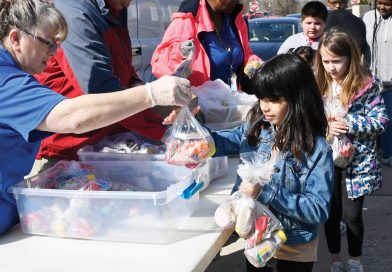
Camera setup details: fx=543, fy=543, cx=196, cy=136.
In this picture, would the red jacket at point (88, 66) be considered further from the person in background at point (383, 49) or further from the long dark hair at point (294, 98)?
the person in background at point (383, 49)

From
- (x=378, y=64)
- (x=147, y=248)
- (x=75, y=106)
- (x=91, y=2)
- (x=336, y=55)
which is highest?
(x=91, y=2)

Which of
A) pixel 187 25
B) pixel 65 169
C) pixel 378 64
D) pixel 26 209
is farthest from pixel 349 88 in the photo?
pixel 378 64

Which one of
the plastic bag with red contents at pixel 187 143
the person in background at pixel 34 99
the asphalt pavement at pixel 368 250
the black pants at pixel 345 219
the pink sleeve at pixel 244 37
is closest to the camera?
the person in background at pixel 34 99

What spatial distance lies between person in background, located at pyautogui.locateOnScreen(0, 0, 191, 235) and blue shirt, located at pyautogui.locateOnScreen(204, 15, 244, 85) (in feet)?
4.80

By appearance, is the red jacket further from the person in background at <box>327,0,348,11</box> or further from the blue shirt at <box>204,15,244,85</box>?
the person in background at <box>327,0,348,11</box>

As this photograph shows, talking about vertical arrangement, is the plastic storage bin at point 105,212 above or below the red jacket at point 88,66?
below

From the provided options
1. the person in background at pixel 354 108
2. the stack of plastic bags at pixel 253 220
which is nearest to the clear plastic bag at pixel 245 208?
the stack of plastic bags at pixel 253 220

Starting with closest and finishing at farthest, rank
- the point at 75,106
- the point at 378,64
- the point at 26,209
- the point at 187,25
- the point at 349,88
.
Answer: the point at 75,106, the point at 26,209, the point at 349,88, the point at 187,25, the point at 378,64

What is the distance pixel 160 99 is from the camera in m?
1.59

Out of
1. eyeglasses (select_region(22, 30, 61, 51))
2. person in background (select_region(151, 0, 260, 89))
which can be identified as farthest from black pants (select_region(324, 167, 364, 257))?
eyeglasses (select_region(22, 30, 61, 51))

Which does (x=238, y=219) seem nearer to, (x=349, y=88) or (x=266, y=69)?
(x=266, y=69)

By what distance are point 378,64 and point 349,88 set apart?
9.50 ft

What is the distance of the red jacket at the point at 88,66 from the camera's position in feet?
6.57

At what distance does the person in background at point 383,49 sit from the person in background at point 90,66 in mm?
3658
